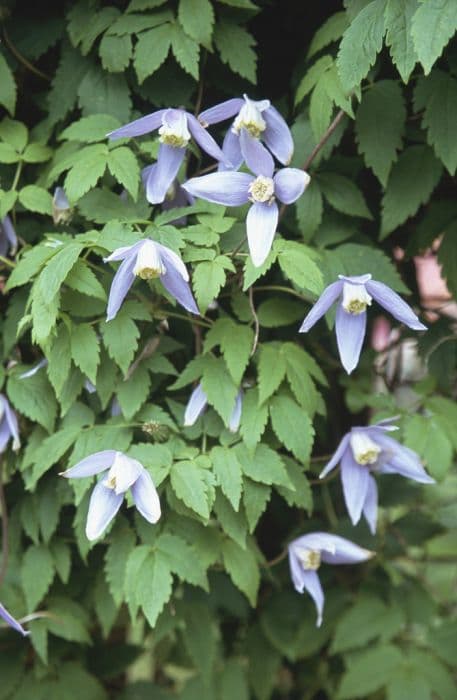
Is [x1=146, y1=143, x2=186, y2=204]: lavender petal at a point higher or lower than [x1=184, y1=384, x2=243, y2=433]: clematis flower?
higher

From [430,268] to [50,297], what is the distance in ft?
5.73

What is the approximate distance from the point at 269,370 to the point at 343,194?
1.18 ft

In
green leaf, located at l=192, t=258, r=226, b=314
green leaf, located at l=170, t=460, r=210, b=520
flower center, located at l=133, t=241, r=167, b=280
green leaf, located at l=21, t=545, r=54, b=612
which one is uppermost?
flower center, located at l=133, t=241, r=167, b=280

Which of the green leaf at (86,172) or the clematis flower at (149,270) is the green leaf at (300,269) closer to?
the clematis flower at (149,270)

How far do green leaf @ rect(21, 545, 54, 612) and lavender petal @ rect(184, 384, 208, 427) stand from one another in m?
0.42

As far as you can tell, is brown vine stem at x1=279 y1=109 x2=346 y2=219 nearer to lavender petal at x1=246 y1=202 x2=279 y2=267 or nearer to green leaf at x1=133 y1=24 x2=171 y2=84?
lavender petal at x1=246 y1=202 x2=279 y2=267

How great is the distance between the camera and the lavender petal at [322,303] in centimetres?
120

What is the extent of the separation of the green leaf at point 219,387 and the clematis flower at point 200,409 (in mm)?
22

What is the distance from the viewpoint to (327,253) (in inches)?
57.2

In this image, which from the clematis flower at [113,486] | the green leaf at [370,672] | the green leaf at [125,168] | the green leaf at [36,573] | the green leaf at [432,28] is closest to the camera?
the green leaf at [432,28]

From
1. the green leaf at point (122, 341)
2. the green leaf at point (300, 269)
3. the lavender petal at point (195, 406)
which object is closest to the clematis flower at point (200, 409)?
the lavender petal at point (195, 406)

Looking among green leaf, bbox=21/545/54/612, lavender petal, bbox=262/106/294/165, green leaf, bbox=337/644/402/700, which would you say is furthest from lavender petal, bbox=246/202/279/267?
green leaf, bbox=337/644/402/700

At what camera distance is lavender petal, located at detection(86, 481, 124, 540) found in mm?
1233

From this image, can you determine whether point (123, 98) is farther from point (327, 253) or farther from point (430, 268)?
point (430, 268)
